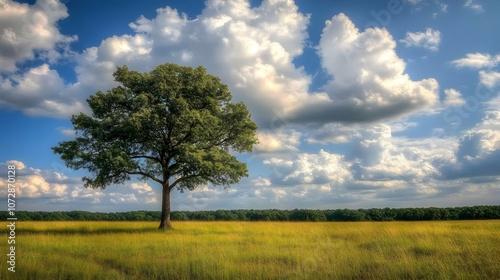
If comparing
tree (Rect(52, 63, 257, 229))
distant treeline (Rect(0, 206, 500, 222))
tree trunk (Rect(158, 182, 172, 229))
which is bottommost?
distant treeline (Rect(0, 206, 500, 222))

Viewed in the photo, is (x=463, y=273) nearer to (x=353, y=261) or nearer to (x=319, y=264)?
(x=353, y=261)

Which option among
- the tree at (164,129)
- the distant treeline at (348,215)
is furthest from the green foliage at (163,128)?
the distant treeline at (348,215)

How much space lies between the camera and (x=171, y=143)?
2572cm

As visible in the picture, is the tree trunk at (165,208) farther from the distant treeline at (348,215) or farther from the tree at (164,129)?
the distant treeline at (348,215)

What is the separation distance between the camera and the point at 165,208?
24922 millimetres

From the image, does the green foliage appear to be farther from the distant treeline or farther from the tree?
the distant treeline

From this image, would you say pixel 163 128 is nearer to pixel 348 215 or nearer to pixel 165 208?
pixel 165 208

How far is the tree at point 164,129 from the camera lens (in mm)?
22656

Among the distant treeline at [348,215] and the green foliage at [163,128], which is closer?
the green foliage at [163,128]

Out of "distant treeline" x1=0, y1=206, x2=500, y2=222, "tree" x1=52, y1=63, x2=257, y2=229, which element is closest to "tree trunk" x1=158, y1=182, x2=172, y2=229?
"tree" x1=52, y1=63, x2=257, y2=229

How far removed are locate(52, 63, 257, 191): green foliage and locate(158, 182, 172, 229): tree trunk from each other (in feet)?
1.65

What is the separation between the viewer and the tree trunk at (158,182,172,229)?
24.7 m

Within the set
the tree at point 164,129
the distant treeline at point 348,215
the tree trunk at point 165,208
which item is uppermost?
the tree at point 164,129

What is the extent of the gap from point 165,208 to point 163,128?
23.2ft
